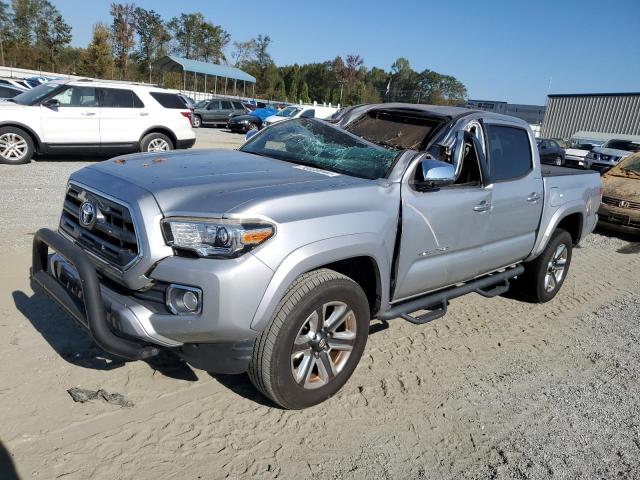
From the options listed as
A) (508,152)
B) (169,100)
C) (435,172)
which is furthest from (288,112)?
(435,172)

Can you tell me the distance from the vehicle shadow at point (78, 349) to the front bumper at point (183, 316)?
527 mm

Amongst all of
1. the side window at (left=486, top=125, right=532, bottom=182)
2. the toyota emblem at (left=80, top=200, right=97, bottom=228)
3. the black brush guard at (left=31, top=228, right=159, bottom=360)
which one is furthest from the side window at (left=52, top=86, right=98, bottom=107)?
the side window at (left=486, top=125, right=532, bottom=182)

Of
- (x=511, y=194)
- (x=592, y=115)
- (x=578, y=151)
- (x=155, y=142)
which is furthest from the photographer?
(x=592, y=115)

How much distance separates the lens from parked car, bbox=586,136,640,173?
1866 cm

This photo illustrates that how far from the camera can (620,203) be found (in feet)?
30.7

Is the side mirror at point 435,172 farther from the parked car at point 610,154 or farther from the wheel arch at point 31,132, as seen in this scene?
the parked car at point 610,154

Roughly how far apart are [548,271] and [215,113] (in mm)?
25617

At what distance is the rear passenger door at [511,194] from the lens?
→ 436 centimetres

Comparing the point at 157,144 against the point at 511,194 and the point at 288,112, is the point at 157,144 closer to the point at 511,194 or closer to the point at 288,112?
the point at 511,194

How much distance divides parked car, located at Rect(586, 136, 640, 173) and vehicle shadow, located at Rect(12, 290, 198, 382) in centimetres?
1832

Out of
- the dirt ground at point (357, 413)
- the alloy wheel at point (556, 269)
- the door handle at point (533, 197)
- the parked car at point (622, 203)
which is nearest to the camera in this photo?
the dirt ground at point (357, 413)

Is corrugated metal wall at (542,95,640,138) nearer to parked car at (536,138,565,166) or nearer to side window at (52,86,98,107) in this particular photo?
parked car at (536,138,565,166)

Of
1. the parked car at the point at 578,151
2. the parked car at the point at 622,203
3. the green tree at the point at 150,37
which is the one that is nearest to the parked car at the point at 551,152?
the parked car at the point at 578,151

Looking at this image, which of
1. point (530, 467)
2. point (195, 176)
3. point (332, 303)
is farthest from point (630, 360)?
point (195, 176)
